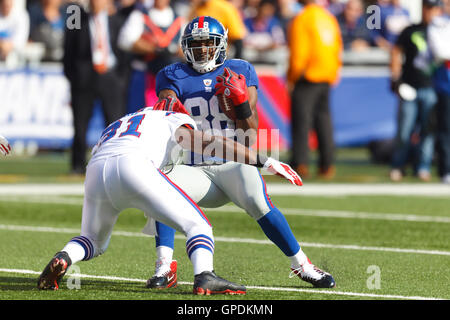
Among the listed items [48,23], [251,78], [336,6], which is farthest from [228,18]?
[251,78]

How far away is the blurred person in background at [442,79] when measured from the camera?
12273 mm

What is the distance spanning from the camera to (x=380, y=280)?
19.7 feet

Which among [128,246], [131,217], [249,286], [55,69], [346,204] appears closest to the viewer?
[249,286]

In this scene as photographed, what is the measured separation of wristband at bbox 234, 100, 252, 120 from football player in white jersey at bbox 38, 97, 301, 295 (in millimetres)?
466

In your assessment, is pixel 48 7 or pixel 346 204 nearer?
pixel 346 204

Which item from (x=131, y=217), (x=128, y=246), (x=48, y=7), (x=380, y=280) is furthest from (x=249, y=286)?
(x=48, y=7)

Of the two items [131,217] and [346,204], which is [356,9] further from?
[131,217]

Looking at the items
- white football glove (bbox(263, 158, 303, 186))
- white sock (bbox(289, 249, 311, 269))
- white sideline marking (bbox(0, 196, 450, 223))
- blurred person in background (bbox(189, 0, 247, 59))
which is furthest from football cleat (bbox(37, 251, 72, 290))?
blurred person in background (bbox(189, 0, 247, 59))

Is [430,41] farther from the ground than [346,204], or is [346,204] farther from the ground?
[430,41]

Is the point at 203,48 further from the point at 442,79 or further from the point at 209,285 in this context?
the point at 442,79

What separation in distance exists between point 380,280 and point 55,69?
11.0m

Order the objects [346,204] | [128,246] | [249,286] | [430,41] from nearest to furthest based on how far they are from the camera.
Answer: [249,286] → [128,246] → [346,204] → [430,41]

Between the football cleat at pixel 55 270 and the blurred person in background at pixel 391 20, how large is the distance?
12386mm
